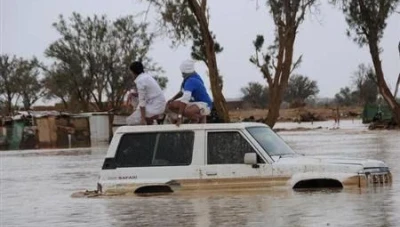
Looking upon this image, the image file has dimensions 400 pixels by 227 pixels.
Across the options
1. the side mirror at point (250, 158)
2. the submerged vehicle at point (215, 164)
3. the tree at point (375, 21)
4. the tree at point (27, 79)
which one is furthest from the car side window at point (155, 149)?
the tree at point (27, 79)

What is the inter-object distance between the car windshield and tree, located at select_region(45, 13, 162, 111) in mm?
59665

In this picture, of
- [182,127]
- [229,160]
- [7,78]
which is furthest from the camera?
[7,78]

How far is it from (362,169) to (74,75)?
207 ft

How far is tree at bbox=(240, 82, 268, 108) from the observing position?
429 feet

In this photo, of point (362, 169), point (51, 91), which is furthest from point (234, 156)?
point (51, 91)

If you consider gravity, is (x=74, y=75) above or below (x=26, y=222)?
above

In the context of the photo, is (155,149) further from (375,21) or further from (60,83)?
(60,83)

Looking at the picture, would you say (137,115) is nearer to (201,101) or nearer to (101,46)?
(201,101)

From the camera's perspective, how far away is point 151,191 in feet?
45.4

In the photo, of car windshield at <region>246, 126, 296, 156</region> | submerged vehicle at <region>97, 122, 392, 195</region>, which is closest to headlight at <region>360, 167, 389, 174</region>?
submerged vehicle at <region>97, 122, 392, 195</region>

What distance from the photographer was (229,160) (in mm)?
13477

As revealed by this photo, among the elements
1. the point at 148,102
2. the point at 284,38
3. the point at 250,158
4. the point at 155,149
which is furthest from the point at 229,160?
the point at 284,38

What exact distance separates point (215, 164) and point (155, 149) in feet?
3.04

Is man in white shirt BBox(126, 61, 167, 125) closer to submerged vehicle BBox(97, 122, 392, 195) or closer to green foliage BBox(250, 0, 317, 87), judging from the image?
submerged vehicle BBox(97, 122, 392, 195)
